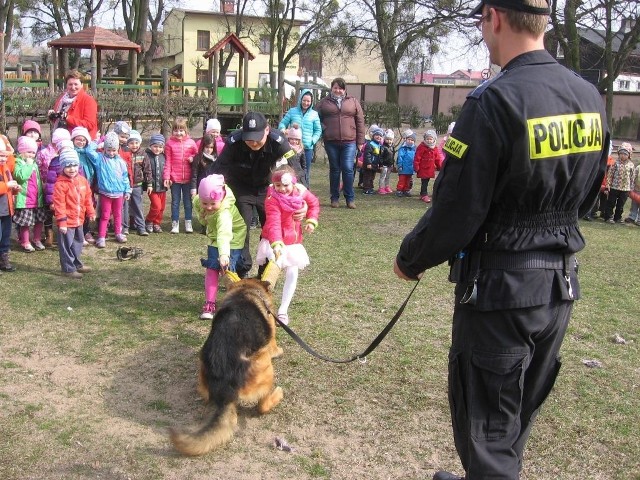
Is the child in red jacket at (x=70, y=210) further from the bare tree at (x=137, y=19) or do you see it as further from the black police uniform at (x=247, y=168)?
the bare tree at (x=137, y=19)

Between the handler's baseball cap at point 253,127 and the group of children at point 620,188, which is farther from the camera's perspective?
the group of children at point 620,188

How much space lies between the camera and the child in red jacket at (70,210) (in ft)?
24.6

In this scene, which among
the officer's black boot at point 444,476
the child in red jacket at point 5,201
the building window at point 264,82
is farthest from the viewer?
the building window at point 264,82

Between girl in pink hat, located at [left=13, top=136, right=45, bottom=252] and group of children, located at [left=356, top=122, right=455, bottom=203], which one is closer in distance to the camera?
girl in pink hat, located at [left=13, top=136, right=45, bottom=252]

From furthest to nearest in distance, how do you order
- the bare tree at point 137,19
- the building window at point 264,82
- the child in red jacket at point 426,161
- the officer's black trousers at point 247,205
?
the bare tree at point 137,19 < the building window at point 264,82 < the child in red jacket at point 426,161 < the officer's black trousers at point 247,205

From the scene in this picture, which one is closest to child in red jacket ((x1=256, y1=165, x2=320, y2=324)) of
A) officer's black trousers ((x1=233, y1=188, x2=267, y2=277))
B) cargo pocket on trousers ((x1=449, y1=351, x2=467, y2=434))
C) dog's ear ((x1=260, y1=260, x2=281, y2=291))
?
dog's ear ((x1=260, y1=260, x2=281, y2=291))

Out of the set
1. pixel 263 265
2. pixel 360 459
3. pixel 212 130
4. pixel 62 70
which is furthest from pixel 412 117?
pixel 360 459

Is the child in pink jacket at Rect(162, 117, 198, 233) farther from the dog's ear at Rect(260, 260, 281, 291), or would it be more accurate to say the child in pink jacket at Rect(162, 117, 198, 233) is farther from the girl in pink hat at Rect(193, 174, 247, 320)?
the dog's ear at Rect(260, 260, 281, 291)

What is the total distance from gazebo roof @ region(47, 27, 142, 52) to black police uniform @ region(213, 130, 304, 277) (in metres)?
18.2

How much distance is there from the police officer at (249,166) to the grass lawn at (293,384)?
110 centimetres

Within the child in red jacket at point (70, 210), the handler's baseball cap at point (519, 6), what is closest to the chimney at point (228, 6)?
the child in red jacket at point (70, 210)

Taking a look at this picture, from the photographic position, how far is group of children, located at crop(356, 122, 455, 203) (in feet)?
47.5

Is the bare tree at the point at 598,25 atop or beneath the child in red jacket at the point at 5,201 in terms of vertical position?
atop

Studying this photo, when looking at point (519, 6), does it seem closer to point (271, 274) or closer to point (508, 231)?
point (508, 231)
